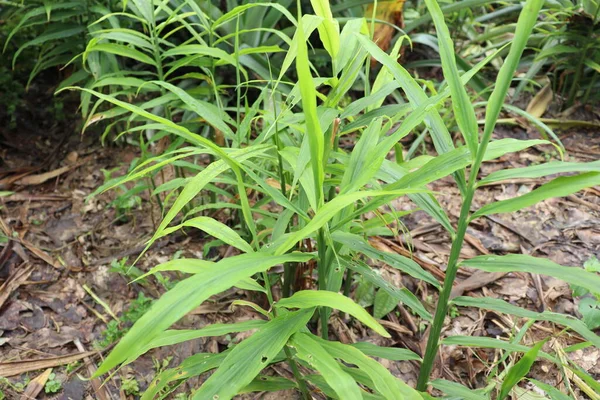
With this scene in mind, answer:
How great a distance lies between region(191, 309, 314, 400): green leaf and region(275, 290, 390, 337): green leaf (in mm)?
40

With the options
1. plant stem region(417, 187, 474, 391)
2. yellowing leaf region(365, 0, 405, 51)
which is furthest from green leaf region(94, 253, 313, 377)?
yellowing leaf region(365, 0, 405, 51)

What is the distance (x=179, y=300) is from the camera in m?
0.65

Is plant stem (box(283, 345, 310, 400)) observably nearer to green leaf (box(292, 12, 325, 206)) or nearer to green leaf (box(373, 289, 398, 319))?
green leaf (box(292, 12, 325, 206))

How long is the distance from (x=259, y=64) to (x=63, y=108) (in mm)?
960

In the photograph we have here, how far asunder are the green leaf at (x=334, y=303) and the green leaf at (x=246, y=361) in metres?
0.04

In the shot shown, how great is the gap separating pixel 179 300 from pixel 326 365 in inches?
10.2

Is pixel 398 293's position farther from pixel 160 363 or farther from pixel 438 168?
pixel 160 363

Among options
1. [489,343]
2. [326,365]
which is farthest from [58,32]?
[489,343]

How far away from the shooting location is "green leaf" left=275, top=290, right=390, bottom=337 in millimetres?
697

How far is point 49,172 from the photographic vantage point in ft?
7.01

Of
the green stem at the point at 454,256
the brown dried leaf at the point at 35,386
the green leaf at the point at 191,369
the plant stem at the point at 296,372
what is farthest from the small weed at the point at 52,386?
the green stem at the point at 454,256

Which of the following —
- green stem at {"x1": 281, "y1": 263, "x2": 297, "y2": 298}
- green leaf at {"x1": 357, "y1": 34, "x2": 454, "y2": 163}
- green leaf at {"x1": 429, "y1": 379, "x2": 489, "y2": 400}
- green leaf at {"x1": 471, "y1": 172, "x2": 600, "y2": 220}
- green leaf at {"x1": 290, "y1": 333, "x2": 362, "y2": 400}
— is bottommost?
green leaf at {"x1": 429, "y1": 379, "x2": 489, "y2": 400}

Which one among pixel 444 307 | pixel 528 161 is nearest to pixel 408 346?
pixel 444 307

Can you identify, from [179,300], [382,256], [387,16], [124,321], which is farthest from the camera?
[387,16]
